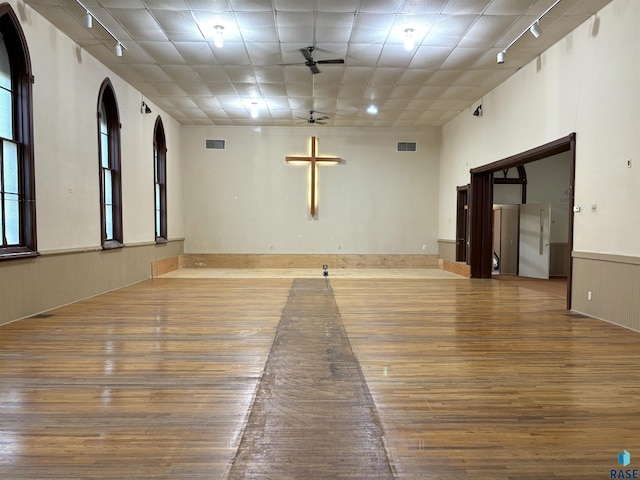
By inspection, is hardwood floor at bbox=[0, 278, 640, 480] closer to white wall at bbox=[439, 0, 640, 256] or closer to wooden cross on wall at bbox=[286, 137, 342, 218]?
white wall at bbox=[439, 0, 640, 256]

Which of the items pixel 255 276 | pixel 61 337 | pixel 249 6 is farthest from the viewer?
pixel 255 276

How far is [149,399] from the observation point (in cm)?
273

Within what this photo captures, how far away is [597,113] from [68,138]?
24.9 feet

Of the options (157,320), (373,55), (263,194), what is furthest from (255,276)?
(373,55)

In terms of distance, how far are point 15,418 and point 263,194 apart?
32.6ft

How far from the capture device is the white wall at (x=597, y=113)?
4.74m

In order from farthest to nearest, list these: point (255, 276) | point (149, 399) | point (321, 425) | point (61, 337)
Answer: point (255, 276) < point (61, 337) < point (149, 399) < point (321, 425)

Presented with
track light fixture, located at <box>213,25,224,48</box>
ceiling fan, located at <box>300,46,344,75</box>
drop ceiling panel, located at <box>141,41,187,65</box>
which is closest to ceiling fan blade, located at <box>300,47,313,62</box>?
ceiling fan, located at <box>300,46,344,75</box>

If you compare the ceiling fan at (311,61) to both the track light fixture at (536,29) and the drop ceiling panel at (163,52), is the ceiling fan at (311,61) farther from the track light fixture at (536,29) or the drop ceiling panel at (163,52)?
the track light fixture at (536,29)

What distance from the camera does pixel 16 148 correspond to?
17.0 feet

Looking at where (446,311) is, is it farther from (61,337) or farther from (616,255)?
(61,337)

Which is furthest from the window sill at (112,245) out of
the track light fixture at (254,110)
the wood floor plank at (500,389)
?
the wood floor plank at (500,389)

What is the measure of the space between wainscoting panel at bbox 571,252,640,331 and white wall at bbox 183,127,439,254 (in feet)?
21.5

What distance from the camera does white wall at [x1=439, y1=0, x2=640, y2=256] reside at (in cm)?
474
